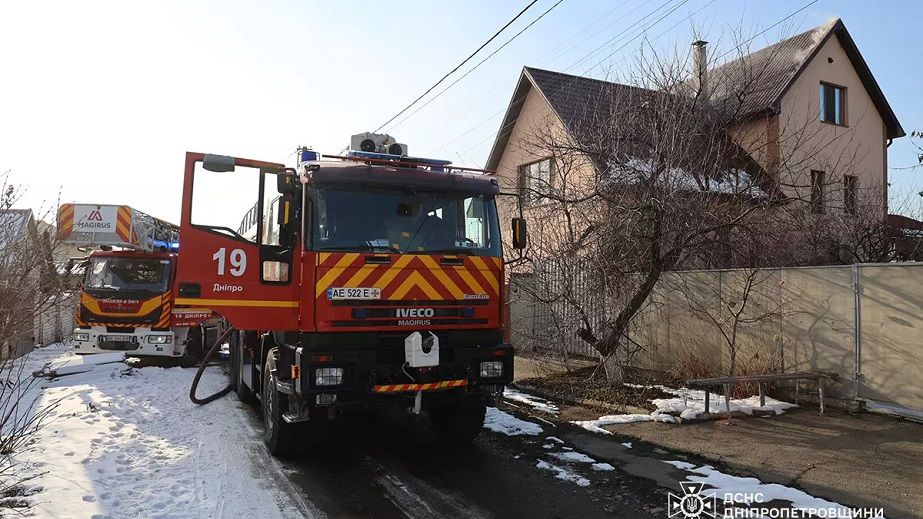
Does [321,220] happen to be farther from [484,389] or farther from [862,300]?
[862,300]

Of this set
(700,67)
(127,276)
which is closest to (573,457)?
(700,67)

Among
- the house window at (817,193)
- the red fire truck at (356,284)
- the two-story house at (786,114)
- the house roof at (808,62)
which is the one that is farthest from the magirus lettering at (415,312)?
the house roof at (808,62)

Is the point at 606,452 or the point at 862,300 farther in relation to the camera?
the point at 862,300

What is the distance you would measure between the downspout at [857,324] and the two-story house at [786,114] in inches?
95.8

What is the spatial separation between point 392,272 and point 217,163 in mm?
1996

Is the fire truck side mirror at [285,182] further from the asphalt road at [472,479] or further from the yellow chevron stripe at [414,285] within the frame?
the asphalt road at [472,479]

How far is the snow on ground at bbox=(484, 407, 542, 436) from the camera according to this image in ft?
25.1

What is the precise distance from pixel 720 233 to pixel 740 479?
17.6ft

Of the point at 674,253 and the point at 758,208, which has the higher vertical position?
the point at 758,208

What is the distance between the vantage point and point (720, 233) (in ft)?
32.9

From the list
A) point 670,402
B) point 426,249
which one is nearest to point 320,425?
point 426,249

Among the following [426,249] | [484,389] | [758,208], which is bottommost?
[484,389]

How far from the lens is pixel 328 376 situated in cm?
571
